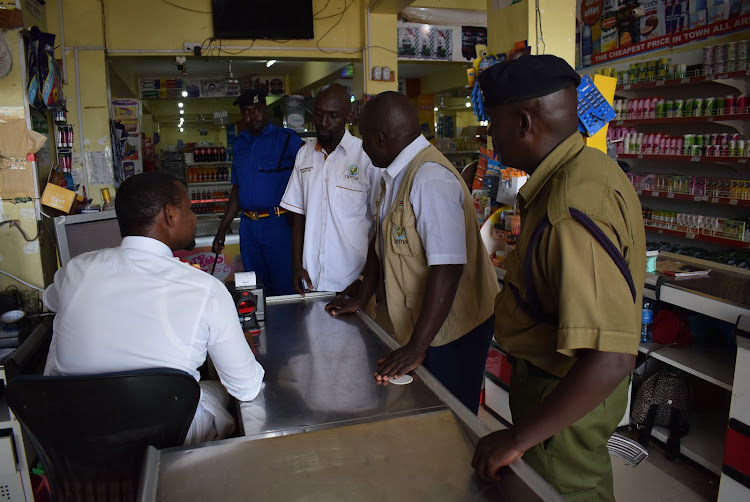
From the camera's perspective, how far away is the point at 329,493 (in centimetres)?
116

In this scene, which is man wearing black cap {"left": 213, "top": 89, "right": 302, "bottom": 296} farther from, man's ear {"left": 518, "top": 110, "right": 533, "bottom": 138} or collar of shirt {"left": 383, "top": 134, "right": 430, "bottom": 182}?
man's ear {"left": 518, "top": 110, "right": 533, "bottom": 138}

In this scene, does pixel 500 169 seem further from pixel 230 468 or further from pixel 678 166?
pixel 678 166

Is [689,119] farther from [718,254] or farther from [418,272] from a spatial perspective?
[418,272]

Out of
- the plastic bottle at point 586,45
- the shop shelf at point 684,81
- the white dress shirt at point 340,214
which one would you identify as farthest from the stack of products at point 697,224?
the white dress shirt at point 340,214

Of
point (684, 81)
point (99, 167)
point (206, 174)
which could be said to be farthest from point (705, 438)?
point (206, 174)

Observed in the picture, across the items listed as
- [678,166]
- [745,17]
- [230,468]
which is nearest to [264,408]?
[230,468]

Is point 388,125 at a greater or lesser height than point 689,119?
lesser

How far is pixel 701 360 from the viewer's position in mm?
2916

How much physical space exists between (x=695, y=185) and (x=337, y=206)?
3.92 metres

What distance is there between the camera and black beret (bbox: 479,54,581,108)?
1.17m

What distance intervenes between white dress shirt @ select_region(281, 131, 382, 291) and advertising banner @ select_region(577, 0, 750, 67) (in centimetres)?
408

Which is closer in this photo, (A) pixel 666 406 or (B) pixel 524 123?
(B) pixel 524 123

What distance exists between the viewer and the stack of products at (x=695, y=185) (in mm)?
4812

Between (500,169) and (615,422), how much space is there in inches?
96.1
